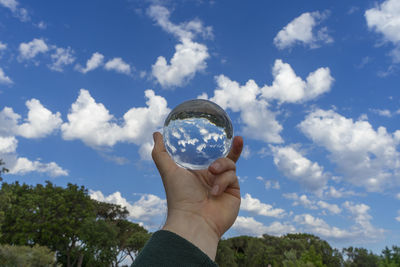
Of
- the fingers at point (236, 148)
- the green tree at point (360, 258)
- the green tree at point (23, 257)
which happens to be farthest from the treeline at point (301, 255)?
the fingers at point (236, 148)

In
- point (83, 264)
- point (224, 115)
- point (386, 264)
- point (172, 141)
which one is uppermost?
point (386, 264)

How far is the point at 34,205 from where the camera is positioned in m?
34.8

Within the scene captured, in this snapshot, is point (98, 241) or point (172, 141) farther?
point (98, 241)

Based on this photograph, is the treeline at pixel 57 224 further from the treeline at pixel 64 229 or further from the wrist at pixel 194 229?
the wrist at pixel 194 229

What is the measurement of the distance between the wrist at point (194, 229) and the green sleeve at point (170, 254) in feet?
0.81

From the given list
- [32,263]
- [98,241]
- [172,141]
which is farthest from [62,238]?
[172,141]

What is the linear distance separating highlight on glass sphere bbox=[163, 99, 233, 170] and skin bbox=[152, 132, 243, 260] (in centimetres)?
13

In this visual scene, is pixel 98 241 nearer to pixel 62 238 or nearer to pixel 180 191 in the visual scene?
pixel 62 238

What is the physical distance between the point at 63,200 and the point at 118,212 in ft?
47.4

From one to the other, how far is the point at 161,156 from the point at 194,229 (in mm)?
930

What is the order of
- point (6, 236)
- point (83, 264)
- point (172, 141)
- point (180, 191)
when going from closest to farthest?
point (180, 191), point (172, 141), point (6, 236), point (83, 264)

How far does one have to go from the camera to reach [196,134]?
3.36 meters

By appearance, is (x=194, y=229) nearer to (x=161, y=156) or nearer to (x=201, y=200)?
(x=201, y=200)

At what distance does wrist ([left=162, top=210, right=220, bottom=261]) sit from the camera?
9.50ft
